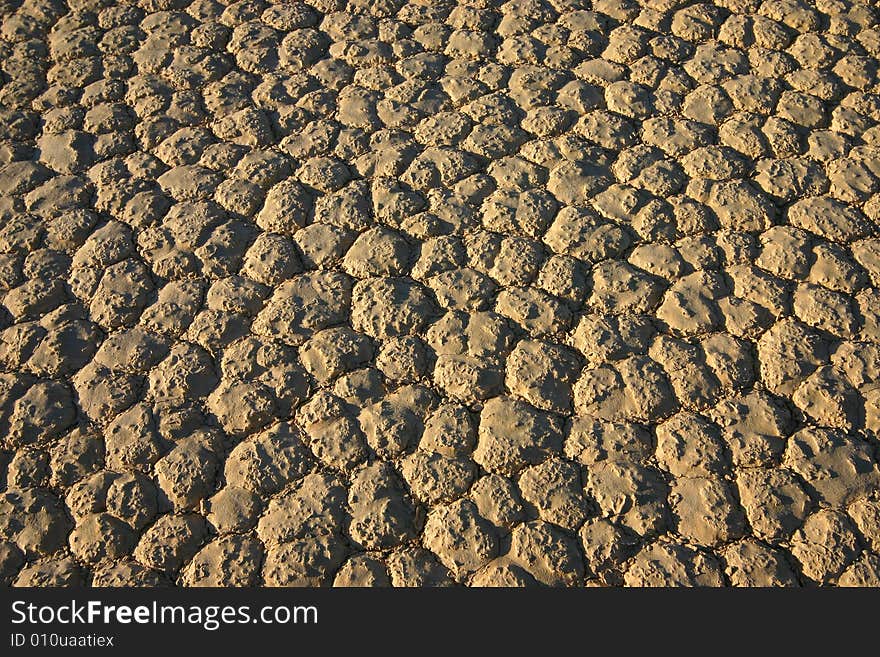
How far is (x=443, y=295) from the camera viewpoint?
1961 mm

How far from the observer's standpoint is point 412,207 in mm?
2135

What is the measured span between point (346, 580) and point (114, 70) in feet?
6.02

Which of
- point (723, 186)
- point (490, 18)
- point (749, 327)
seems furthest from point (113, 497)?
point (490, 18)

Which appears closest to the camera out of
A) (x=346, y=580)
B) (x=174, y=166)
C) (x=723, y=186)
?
(x=346, y=580)

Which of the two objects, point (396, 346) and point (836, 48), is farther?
point (836, 48)

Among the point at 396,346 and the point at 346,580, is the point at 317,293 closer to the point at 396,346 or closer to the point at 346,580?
the point at 396,346

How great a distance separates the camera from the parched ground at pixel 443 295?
163 cm

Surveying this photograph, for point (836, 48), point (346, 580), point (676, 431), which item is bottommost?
point (346, 580)

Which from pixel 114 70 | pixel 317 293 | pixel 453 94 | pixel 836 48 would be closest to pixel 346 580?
pixel 317 293

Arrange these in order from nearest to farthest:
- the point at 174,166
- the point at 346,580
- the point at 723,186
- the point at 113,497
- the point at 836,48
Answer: the point at 346,580 < the point at 113,497 < the point at 723,186 < the point at 174,166 < the point at 836,48

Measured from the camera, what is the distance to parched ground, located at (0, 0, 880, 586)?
1.63 meters

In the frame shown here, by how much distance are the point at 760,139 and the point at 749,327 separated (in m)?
0.65

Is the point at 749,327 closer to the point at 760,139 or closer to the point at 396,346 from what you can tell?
the point at 760,139

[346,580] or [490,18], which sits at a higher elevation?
[490,18]
